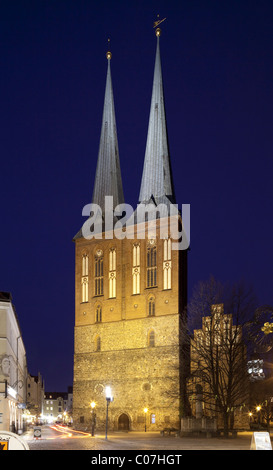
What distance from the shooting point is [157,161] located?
69.4 meters

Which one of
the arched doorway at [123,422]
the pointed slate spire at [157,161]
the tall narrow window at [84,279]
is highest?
the pointed slate spire at [157,161]

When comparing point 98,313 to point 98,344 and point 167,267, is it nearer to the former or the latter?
point 98,344

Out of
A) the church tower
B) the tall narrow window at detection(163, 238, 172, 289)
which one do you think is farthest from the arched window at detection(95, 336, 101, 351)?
the tall narrow window at detection(163, 238, 172, 289)

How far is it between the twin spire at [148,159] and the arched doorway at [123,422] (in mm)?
22646

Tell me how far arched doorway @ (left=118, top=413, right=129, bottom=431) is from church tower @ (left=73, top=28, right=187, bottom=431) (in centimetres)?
10

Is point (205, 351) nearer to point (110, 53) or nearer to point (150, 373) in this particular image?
point (150, 373)

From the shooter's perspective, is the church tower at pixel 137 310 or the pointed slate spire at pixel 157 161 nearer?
the church tower at pixel 137 310

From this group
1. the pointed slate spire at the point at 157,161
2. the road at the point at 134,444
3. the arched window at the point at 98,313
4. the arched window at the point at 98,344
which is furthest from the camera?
the pointed slate spire at the point at 157,161

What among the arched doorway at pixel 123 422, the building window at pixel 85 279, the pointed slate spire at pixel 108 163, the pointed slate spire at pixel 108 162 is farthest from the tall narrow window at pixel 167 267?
the arched doorway at pixel 123 422

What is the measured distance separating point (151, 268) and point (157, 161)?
42.2 feet

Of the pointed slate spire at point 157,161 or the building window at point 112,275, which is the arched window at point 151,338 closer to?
the building window at point 112,275

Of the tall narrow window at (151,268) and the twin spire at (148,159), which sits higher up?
the twin spire at (148,159)

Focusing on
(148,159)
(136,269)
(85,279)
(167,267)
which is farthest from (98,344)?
(148,159)

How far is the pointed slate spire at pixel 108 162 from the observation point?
72.6 metres
